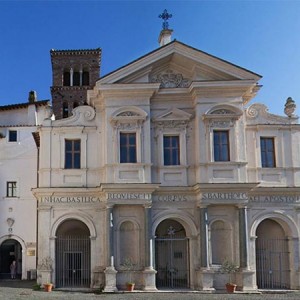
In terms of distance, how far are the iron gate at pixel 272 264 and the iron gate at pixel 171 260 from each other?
3.64 meters

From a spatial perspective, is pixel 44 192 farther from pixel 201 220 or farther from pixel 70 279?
pixel 201 220

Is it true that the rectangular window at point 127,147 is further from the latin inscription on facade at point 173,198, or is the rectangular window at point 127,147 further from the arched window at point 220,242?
the arched window at point 220,242

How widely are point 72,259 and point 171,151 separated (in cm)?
734

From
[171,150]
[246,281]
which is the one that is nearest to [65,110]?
[171,150]

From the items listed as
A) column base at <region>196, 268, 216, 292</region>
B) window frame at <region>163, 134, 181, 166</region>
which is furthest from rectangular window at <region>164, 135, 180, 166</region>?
column base at <region>196, 268, 216, 292</region>

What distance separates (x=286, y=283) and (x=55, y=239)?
1129cm

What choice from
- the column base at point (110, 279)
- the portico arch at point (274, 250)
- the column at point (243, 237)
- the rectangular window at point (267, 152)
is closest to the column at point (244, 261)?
the column at point (243, 237)

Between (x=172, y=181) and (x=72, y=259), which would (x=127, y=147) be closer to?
(x=172, y=181)

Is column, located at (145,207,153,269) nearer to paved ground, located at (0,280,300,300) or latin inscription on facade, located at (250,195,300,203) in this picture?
paved ground, located at (0,280,300,300)

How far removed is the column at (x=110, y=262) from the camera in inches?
923

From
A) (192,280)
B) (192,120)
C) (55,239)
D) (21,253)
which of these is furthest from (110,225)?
(21,253)

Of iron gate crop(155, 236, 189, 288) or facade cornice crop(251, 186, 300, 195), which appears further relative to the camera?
iron gate crop(155, 236, 189, 288)

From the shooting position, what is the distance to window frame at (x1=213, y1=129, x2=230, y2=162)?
24.7m

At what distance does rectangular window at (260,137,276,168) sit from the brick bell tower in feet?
70.2
